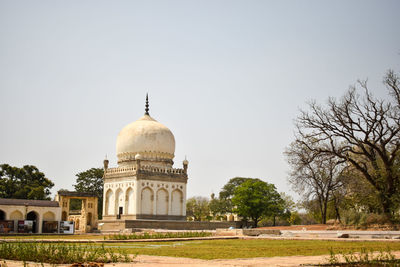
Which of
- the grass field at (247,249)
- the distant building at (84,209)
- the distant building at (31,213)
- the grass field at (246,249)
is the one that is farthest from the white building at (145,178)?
the grass field at (247,249)

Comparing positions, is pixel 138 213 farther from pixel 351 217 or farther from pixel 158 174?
pixel 351 217

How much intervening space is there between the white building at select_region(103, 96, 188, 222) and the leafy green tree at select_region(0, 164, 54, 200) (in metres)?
11.8

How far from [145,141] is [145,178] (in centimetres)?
484

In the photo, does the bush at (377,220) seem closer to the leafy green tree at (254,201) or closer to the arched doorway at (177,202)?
the arched doorway at (177,202)

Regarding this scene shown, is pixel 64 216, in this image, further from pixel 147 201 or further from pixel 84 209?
pixel 147 201

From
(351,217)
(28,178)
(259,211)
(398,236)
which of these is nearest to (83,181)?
(28,178)

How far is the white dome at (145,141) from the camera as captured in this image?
2029 inches

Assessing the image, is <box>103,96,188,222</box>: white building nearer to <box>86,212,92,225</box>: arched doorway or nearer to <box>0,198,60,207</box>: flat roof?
<box>86,212,92,225</box>: arched doorway

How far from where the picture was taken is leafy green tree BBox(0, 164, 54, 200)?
190ft

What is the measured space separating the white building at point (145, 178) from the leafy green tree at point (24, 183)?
38.7 feet

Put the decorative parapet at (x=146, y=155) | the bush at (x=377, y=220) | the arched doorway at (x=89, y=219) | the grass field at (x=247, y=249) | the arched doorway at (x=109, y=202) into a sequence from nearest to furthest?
the grass field at (x=247, y=249), the bush at (x=377, y=220), the arched doorway at (x=89, y=219), the arched doorway at (x=109, y=202), the decorative parapet at (x=146, y=155)

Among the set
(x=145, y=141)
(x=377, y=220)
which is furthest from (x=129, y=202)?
(x=377, y=220)

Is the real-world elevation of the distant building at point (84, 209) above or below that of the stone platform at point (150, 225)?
above

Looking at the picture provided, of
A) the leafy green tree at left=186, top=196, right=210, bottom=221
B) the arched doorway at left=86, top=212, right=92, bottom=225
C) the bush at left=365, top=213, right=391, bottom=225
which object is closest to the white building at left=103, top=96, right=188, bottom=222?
the arched doorway at left=86, top=212, right=92, bottom=225
